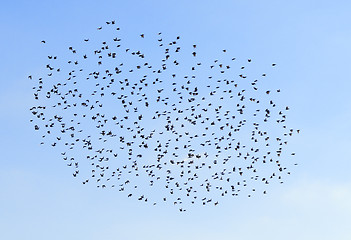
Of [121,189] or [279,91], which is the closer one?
[279,91]

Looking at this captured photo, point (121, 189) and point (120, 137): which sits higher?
point (120, 137)

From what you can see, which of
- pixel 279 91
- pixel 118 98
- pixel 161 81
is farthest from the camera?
pixel 118 98

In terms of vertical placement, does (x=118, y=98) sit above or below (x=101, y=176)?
above

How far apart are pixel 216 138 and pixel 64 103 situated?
12850 mm

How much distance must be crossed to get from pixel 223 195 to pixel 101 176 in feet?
35.8

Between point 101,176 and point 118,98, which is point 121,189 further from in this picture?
point 118,98

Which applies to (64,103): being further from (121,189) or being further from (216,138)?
(216,138)

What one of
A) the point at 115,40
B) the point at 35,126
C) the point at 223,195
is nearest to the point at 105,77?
the point at 115,40

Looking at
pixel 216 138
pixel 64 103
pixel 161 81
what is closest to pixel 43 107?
pixel 64 103

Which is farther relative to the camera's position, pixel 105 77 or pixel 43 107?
pixel 43 107

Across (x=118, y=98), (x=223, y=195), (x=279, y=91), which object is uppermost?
(x=118, y=98)

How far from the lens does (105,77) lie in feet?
173

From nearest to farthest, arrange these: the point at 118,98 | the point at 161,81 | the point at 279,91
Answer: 1. the point at 279,91
2. the point at 161,81
3. the point at 118,98

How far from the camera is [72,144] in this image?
178 ft
